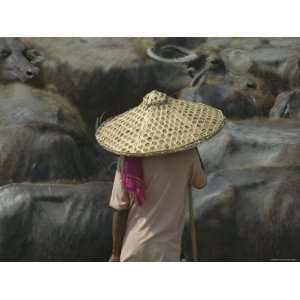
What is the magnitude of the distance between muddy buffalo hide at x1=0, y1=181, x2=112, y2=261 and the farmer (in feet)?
1.75

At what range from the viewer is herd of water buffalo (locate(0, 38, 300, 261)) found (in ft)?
12.4

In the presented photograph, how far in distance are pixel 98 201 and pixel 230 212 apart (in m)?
0.77

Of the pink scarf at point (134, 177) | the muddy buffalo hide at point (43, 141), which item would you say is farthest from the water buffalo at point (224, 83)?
the pink scarf at point (134, 177)

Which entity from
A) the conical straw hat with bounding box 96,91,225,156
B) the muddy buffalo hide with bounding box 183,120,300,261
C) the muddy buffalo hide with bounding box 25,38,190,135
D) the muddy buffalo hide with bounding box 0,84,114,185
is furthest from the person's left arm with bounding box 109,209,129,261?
the muddy buffalo hide with bounding box 25,38,190,135

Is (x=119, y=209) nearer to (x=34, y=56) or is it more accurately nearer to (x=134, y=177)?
(x=134, y=177)

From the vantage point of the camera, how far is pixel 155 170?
307cm

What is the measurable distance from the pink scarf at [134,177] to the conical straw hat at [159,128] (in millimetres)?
72

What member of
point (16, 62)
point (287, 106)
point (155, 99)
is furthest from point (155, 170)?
A: point (16, 62)

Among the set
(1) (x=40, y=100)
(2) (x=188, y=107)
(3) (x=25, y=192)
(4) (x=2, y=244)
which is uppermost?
(2) (x=188, y=107)

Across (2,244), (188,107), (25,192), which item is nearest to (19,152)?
(25,192)

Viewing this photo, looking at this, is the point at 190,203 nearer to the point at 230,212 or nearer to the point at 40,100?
the point at 230,212

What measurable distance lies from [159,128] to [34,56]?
4.64ft

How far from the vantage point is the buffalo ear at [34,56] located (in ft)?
13.6

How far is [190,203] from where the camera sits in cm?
335
